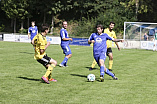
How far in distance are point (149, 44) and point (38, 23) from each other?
35.9m

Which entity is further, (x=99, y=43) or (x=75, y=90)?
(x=99, y=43)

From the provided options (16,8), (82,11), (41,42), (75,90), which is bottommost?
(75,90)

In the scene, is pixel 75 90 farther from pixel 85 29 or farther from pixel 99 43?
pixel 85 29

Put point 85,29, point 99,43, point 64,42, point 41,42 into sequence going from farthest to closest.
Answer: point 85,29 → point 64,42 → point 99,43 → point 41,42

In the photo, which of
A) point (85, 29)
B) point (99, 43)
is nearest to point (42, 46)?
point (99, 43)

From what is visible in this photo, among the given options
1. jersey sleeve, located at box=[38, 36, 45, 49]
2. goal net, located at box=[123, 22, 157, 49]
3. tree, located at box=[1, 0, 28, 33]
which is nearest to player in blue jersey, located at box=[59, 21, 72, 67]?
jersey sleeve, located at box=[38, 36, 45, 49]

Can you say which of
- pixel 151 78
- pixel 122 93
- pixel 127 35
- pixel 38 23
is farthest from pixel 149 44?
pixel 38 23

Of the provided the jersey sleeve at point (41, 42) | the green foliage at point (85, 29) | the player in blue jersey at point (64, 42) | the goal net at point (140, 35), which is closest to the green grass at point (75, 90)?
the jersey sleeve at point (41, 42)

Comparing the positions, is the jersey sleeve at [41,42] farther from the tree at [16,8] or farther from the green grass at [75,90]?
the tree at [16,8]

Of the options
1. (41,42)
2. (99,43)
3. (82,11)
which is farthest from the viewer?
(82,11)

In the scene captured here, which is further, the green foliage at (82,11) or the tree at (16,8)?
the tree at (16,8)

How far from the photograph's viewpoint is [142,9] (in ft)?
178

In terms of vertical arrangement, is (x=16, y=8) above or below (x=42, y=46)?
above

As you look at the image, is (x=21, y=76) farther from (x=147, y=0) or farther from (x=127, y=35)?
(x=147, y=0)
